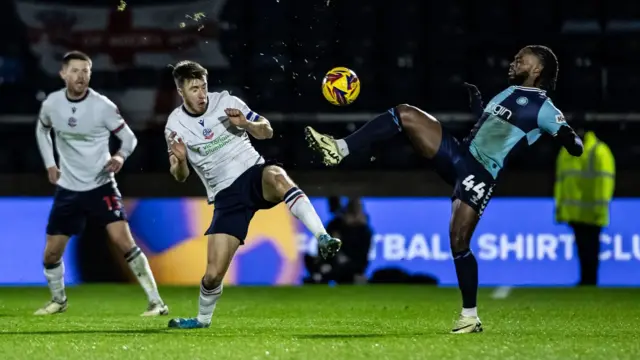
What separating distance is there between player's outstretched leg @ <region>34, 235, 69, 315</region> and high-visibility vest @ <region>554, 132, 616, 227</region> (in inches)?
208

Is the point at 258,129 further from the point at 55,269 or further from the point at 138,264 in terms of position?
the point at 55,269

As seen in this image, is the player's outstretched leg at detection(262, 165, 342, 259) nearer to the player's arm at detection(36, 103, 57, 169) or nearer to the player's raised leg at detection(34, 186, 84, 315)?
the player's raised leg at detection(34, 186, 84, 315)

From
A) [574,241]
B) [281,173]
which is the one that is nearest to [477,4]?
[574,241]

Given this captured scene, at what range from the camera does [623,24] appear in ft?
54.7

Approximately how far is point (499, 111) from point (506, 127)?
0.10m

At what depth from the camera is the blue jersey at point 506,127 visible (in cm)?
761

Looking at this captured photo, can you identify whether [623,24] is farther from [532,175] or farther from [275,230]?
[275,230]

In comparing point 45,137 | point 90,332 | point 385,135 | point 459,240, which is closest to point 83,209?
point 45,137

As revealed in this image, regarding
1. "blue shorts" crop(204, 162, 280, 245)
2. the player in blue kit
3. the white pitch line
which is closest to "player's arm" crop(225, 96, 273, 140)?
"blue shorts" crop(204, 162, 280, 245)

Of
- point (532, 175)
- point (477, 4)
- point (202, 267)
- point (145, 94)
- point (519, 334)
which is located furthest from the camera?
point (477, 4)

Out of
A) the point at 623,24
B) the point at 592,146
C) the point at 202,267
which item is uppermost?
the point at 623,24

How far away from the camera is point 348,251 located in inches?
509

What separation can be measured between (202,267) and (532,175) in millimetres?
3674

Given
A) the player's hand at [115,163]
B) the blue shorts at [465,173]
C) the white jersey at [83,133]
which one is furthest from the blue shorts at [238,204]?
the white jersey at [83,133]
